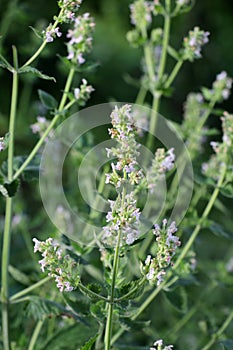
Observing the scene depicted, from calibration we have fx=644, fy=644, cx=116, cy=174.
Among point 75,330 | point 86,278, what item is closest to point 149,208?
point 75,330

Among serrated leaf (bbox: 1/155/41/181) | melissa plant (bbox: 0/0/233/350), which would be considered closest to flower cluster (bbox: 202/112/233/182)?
melissa plant (bbox: 0/0/233/350)

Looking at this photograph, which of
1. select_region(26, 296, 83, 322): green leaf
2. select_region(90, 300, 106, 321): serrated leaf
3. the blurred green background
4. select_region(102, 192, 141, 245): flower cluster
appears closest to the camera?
select_region(102, 192, 141, 245): flower cluster

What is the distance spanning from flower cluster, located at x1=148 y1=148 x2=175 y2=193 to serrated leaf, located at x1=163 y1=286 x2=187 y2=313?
7.4 inches

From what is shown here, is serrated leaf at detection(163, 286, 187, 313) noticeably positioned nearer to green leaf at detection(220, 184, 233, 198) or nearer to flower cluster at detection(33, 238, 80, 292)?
green leaf at detection(220, 184, 233, 198)

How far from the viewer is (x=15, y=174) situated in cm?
83

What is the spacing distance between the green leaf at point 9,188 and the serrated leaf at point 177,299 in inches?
10.8

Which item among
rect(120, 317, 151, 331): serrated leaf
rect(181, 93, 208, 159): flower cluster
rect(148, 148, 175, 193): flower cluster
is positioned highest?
rect(181, 93, 208, 159): flower cluster

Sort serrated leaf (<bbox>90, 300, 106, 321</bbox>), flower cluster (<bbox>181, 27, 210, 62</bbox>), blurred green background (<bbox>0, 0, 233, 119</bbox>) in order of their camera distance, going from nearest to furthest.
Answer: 1. serrated leaf (<bbox>90, 300, 106, 321</bbox>)
2. flower cluster (<bbox>181, 27, 210, 62</bbox>)
3. blurred green background (<bbox>0, 0, 233, 119</bbox>)

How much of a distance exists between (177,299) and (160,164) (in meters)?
0.23

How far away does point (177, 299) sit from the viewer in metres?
0.93

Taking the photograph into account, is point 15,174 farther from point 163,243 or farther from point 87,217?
point 163,243

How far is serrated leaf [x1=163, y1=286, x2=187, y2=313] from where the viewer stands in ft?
3.02

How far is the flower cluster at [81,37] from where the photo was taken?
863 mm

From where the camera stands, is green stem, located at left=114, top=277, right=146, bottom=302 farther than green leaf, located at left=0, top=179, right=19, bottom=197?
No
